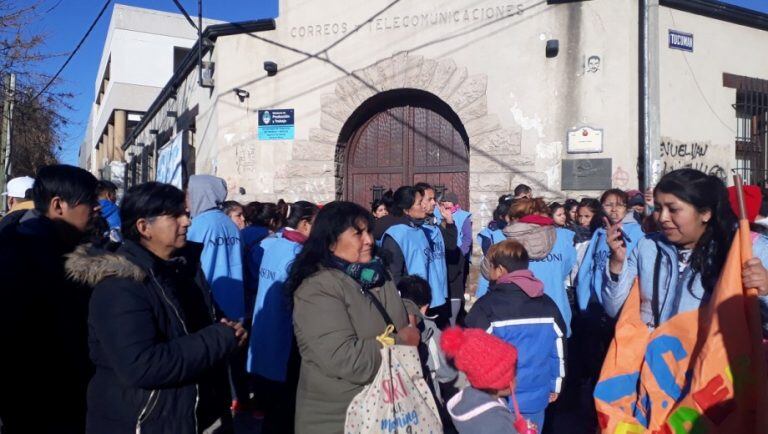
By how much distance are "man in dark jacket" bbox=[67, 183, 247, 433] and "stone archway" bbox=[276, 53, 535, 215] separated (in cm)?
719

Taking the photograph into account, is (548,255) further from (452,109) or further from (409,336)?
(452,109)

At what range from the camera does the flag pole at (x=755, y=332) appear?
216cm

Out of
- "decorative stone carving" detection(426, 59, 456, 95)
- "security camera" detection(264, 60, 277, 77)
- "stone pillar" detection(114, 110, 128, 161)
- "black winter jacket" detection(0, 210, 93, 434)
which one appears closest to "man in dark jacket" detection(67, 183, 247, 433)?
"black winter jacket" detection(0, 210, 93, 434)

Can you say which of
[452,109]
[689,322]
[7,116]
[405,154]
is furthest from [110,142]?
[689,322]

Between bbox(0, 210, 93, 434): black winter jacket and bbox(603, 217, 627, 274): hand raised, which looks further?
bbox(603, 217, 627, 274): hand raised

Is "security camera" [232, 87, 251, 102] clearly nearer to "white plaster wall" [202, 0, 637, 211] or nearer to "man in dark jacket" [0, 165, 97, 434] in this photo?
"white plaster wall" [202, 0, 637, 211]

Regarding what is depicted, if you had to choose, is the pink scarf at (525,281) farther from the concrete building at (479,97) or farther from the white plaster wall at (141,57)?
the white plaster wall at (141,57)

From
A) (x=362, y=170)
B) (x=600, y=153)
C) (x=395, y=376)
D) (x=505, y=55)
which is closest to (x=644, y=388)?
(x=395, y=376)

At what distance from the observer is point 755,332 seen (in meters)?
2.27

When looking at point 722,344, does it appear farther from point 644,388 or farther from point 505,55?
point 505,55

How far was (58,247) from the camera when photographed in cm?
279

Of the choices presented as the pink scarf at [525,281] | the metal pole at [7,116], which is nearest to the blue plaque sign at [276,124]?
the metal pole at [7,116]

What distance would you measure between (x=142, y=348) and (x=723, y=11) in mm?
9978

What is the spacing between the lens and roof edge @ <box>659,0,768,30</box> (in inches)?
354
